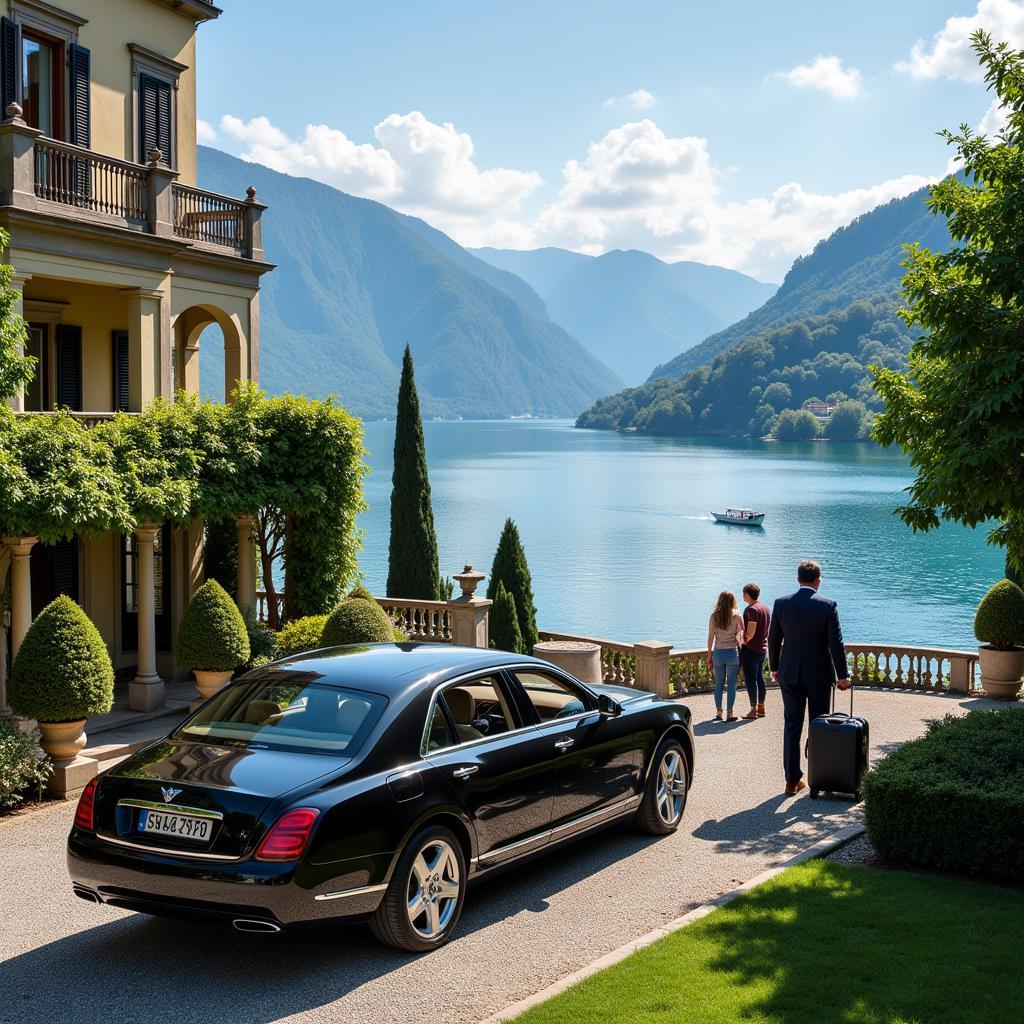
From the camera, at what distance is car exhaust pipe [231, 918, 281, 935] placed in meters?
5.94

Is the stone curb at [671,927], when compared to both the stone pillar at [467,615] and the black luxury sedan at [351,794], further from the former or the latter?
the stone pillar at [467,615]

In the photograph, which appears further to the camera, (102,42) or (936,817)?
(102,42)

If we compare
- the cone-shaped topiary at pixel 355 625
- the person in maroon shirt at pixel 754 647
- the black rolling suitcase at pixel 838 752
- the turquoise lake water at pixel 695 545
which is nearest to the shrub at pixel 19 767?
the cone-shaped topiary at pixel 355 625

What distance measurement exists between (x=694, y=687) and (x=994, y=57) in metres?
11.0

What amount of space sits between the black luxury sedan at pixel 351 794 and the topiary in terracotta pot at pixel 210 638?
24.3 ft

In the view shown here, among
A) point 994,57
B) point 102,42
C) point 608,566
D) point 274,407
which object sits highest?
point 102,42

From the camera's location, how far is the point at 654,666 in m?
17.3

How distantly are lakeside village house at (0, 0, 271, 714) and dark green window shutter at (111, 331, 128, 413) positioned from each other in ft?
0.08

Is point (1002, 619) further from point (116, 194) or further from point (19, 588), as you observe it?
point (116, 194)

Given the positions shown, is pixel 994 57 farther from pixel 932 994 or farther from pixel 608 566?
pixel 608 566

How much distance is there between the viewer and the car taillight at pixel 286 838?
234 inches

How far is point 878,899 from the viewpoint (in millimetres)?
7418

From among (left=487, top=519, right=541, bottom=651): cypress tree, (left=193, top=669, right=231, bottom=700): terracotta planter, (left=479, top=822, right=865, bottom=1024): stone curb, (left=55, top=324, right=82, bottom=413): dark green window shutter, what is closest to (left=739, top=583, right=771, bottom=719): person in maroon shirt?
(left=479, top=822, right=865, bottom=1024): stone curb

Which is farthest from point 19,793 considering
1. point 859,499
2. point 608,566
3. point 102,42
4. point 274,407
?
point 859,499
